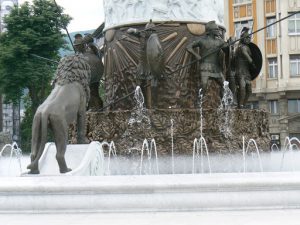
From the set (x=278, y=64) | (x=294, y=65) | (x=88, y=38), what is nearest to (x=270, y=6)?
(x=278, y=64)

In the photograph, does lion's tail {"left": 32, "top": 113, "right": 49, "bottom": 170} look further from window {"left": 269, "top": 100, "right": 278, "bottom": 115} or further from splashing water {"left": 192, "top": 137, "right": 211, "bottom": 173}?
window {"left": 269, "top": 100, "right": 278, "bottom": 115}

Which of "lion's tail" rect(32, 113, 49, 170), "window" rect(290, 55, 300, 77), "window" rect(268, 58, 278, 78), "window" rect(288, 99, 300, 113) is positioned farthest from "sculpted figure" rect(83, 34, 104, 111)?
"window" rect(268, 58, 278, 78)

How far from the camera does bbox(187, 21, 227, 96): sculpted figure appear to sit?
49.4ft

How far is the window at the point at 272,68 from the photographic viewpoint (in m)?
52.3

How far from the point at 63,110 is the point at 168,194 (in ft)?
10.6

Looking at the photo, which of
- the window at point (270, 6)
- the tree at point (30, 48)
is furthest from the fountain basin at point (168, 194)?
the window at point (270, 6)

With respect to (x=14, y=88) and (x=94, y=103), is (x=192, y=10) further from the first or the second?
(x=14, y=88)

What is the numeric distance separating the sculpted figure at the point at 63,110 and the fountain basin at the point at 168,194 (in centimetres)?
212

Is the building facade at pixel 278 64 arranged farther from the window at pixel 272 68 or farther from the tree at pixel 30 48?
the tree at pixel 30 48

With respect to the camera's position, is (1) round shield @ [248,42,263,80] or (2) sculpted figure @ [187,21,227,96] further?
(1) round shield @ [248,42,263,80]

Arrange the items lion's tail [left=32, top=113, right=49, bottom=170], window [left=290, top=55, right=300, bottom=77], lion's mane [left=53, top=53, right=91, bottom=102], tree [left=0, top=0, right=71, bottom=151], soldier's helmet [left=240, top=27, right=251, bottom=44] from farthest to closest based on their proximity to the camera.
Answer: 1. window [left=290, top=55, right=300, bottom=77]
2. tree [left=0, top=0, right=71, bottom=151]
3. soldier's helmet [left=240, top=27, right=251, bottom=44]
4. lion's mane [left=53, top=53, right=91, bottom=102]
5. lion's tail [left=32, top=113, right=49, bottom=170]

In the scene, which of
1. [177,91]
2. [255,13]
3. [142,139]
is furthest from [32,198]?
[255,13]

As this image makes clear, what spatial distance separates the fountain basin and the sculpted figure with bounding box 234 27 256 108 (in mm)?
7096

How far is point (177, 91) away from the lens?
1525 centimetres
